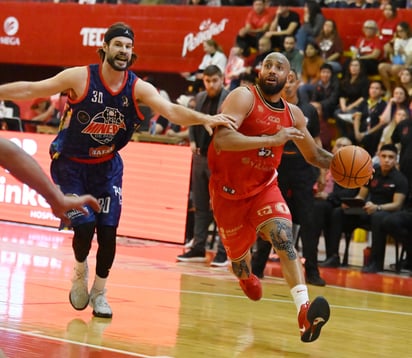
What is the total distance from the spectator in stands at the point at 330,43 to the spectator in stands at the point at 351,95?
1001 mm

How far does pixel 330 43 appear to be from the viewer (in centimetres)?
1666

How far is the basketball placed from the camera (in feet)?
24.1

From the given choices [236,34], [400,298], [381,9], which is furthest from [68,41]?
[400,298]

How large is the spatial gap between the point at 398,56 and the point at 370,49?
794 millimetres

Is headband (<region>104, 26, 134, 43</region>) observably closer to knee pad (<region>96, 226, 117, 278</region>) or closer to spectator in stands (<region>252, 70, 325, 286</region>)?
knee pad (<region>96, 226, 117, 278</region>)

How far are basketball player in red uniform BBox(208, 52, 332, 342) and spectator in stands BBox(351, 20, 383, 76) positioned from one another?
29.4ft

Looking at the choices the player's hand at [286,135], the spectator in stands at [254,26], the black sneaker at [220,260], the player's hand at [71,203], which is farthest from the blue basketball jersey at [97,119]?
the spectator in stands at [254,26]

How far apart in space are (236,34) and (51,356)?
13.8 meters

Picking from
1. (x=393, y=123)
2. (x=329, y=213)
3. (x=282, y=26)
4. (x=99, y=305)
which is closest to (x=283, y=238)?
(x=99, y=305)

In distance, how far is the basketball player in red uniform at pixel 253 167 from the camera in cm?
697

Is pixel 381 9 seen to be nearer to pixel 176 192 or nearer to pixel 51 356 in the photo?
pixel 176 192

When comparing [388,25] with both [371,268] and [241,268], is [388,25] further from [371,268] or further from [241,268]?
[241,268]

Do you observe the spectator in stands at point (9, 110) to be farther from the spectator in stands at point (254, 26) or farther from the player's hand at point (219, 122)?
the player's hand at point (219, 122)

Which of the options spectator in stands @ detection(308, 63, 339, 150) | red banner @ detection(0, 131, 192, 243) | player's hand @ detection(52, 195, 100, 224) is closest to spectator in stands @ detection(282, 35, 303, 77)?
spectator in stands @ detection(308, 63, 339, 150)
